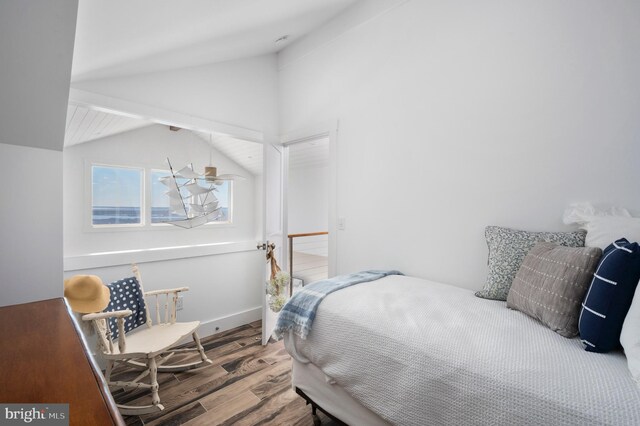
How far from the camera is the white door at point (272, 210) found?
292cm

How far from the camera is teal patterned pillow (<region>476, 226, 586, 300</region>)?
59.1 inches

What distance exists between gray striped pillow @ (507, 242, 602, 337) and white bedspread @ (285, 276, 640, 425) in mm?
55

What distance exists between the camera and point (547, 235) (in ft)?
4.89

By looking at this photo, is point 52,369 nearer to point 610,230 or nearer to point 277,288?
point 610,230

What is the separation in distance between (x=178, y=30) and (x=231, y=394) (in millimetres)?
2405

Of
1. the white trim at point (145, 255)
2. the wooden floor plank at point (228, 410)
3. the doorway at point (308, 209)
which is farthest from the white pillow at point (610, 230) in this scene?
the doorway at point (308, 209)

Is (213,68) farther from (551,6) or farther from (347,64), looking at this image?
(551,6)

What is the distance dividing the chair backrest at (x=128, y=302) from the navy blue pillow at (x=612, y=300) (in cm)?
272

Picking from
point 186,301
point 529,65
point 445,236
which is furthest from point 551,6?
point 186,301

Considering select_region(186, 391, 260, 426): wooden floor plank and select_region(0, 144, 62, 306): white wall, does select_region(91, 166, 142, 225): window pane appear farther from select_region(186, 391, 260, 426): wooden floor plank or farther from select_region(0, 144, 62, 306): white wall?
select_region(186, 391, 260, 426): wooden floor plank

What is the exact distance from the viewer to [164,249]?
2.78 metres

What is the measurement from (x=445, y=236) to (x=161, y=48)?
2302 mm

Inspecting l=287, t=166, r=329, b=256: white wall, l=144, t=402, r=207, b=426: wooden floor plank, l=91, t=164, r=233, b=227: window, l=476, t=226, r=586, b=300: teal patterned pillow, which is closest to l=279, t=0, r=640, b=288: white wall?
l=476, t=226, r=586, b=300: teal patterned pillow

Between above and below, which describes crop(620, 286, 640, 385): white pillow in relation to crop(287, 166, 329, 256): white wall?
below
